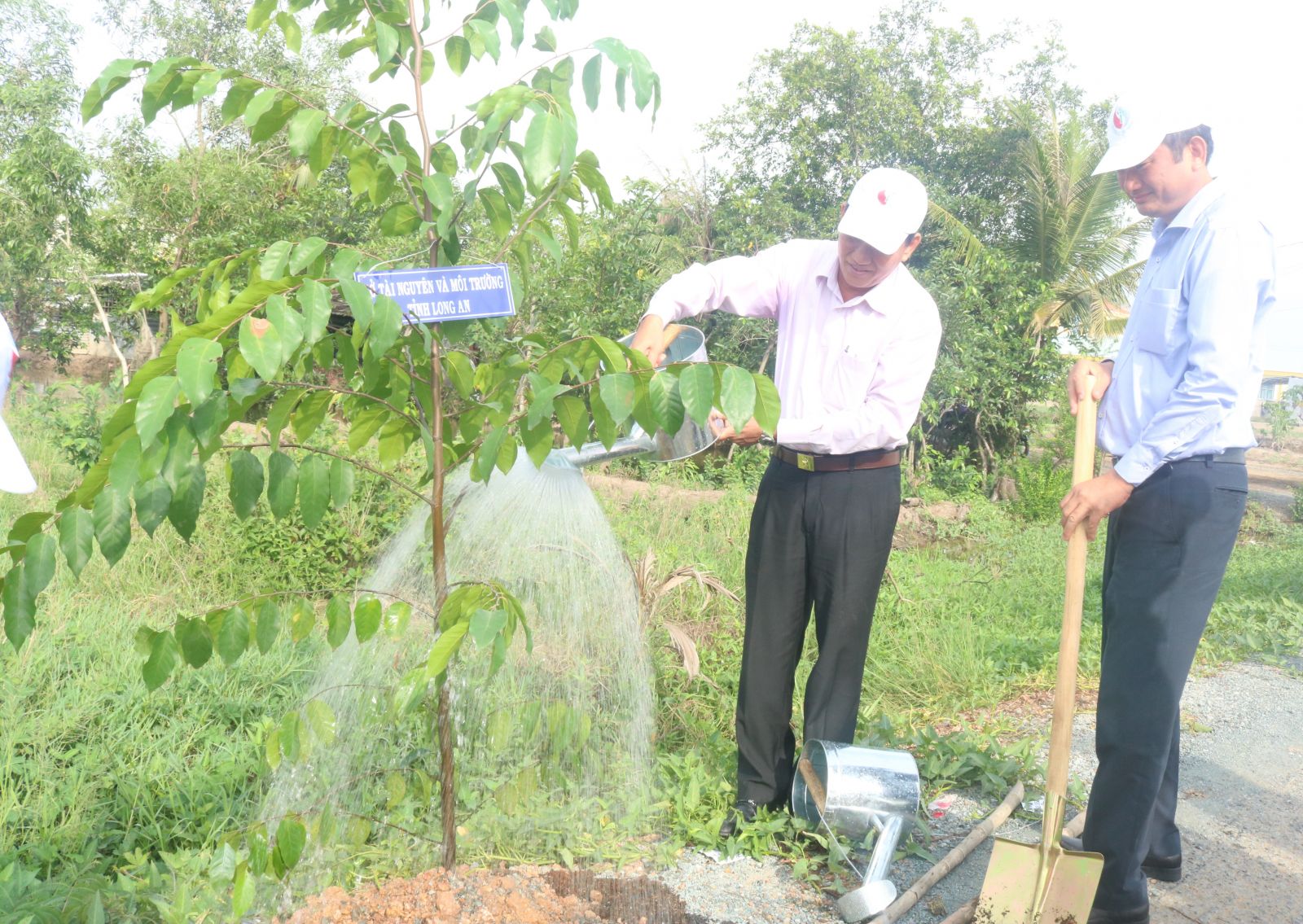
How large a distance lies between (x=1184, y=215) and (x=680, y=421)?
→ 163 centimetres

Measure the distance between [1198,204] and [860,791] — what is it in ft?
6.25

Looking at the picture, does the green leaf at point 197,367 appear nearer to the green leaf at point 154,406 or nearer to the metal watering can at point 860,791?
the green leaf at point 154,406

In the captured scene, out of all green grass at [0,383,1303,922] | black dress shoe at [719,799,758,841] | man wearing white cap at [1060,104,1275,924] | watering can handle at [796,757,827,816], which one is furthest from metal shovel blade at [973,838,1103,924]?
black dress shoe at [719,799,758,841]

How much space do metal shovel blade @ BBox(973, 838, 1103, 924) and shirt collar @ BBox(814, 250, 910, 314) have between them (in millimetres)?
1548

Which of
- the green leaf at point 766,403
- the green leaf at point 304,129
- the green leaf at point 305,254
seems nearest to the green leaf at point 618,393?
the green leaf at point 766,403

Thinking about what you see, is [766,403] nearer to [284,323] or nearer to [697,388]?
[697,388]

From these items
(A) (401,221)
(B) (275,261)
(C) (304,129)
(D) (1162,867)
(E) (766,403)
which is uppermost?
(C) (304,129)

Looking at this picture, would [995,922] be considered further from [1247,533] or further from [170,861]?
[1247,533]

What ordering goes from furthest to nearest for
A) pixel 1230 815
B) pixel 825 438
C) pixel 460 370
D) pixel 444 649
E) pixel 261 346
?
pixel 1230 815
pixel 825 438
pixel 460 370
pixel 444 649
pixel 261 346

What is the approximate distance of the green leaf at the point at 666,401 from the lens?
1.77 m

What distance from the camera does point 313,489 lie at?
1.88 m

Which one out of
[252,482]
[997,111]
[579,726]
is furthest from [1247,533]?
[252,482]

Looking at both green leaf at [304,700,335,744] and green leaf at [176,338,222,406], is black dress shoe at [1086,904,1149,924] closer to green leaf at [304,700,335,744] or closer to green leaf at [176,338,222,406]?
green leaf at [304,700,335,744]

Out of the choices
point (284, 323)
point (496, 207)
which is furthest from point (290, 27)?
point (284, 323)
